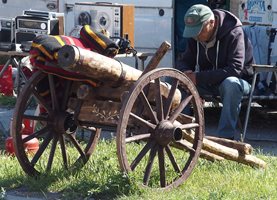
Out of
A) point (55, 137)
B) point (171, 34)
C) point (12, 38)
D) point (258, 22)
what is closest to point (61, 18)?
point (12, 38)

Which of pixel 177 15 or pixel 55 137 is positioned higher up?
pixel 177 15

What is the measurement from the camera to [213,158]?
6.25m

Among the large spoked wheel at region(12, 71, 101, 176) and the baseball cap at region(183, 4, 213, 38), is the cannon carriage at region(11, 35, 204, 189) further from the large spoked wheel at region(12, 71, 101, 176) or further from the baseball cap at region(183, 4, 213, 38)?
the baseball cap at region(183, 4, 213, 38)

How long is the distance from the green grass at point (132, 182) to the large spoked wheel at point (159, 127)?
129mm

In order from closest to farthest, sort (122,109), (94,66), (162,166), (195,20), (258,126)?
(122,109)
(94,66)
(162,166)
(195,20)
(258,126)

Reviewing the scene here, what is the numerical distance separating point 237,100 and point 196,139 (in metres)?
1.54

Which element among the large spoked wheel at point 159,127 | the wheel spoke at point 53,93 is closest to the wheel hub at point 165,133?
the large spoked wheel at point 159,127

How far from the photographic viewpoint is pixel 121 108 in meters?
5.18

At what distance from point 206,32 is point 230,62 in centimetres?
37

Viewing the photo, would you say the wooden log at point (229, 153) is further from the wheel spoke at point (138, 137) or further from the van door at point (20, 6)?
the van door at point (20, 6)

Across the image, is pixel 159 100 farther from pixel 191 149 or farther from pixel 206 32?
pixel 206 32

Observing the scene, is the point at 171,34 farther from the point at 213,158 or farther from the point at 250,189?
the point at 250,189

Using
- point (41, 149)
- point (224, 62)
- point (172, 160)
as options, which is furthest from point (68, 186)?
point (224, 62)

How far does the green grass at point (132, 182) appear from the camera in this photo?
211 inches
